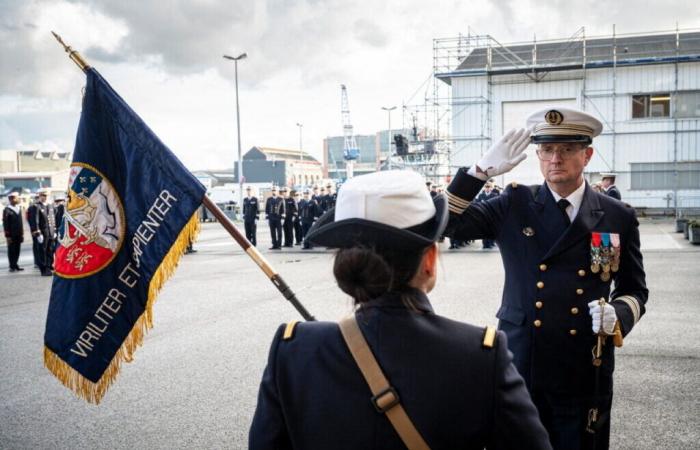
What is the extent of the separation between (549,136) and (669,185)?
103 feet

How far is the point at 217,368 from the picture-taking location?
6215 millimetres

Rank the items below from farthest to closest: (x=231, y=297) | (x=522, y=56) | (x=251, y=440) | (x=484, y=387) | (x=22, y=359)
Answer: (x=522, y=56), (x=231, y=297), (x=22, y=359), (x=251, y=440), (x=484, y=387)

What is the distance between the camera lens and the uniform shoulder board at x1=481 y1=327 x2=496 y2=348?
1.56 meters

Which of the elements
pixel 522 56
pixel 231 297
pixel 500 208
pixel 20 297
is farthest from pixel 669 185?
pixel 500 208

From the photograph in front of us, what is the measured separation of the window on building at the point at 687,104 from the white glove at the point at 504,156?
32074mm

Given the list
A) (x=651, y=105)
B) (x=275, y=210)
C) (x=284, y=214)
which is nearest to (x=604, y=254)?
(x=275, y=210)

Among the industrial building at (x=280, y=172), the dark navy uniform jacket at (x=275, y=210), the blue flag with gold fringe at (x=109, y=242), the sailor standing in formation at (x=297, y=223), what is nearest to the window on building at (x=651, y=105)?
the sailor standing in formation at (x=297, y=223)

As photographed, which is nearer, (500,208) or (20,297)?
(500,208)

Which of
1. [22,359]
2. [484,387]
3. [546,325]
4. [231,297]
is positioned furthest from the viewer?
[231,297]

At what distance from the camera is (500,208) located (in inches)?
121

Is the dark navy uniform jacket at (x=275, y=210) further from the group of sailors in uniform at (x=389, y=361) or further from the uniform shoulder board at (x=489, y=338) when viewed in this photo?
the uniform shoulder board at (x=489, y=338)

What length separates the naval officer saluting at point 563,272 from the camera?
2715 mm

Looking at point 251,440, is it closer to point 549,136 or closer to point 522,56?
point 549,136

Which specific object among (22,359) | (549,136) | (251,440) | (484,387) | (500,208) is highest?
(549,136)
